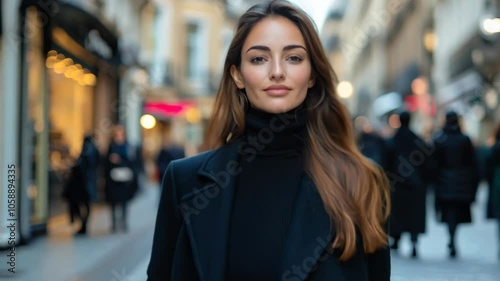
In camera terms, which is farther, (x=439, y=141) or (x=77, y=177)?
(x=77, y=177)

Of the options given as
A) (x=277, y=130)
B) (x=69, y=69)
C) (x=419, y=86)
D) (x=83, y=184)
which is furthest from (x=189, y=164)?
(x=419, y=86)

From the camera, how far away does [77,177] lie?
1209 cm

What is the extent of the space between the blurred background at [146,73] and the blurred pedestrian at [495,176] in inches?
112

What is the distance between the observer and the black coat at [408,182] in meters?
9.65

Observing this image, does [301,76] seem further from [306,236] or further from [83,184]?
[83,184]

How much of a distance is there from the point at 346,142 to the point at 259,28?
1.48 ft

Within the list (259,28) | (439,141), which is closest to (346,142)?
(259,28)

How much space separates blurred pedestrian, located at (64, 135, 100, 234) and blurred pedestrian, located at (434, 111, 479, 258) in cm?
556

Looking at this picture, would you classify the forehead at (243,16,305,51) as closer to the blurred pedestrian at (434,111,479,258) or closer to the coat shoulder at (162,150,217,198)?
the coat shoulder at (162,150,217,198)

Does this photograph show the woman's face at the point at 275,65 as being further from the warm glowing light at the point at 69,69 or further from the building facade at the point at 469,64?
the building facade at the point at 469,64

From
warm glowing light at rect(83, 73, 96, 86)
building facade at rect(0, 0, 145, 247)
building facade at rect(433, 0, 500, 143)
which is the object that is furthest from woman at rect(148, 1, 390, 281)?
building facade at rect(433, 0, 500, 143)

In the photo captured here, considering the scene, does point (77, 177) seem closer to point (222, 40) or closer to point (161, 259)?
point (161, 259)

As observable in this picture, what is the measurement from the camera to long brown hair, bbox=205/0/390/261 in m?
2.16

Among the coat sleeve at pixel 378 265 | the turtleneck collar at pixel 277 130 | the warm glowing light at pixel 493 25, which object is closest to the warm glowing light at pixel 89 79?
the warm glowing light at pixel 493 25
